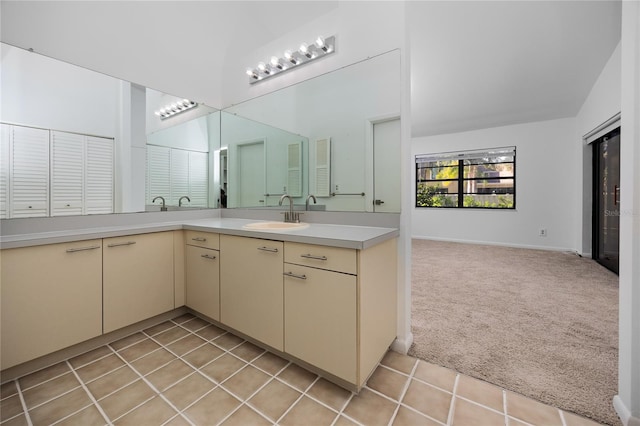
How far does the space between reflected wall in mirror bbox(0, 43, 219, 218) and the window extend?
566 cm

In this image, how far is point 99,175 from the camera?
1.97 m

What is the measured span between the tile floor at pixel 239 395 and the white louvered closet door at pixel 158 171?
4.16 feet

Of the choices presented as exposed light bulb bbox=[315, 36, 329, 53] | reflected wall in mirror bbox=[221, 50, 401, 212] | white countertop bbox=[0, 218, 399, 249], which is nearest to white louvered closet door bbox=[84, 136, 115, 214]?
white countertop bbox=[0, 218, 399, 249]

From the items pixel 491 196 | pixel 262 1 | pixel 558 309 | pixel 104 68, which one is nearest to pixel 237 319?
pixel 104 68

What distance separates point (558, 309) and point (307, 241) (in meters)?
2.60

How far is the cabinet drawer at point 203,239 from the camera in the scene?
1.92m

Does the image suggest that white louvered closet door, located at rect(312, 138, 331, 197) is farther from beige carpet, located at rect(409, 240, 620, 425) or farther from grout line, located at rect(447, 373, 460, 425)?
grout line, located at rect(447, 373, 460, 425)

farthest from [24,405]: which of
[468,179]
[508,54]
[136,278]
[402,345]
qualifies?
[468,179]

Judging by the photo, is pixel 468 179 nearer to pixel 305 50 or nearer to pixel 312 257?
pixel 305 50

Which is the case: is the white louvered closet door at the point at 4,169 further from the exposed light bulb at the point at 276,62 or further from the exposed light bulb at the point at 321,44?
the exposed light bulb at the point at 321,44

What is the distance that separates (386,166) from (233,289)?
137 cm

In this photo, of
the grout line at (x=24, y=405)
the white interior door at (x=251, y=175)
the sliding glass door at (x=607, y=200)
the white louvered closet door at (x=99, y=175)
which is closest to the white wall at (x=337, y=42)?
the white interior door at (x=251, y=175)

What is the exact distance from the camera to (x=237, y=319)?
1.81 meters

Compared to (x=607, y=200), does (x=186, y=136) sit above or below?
above
